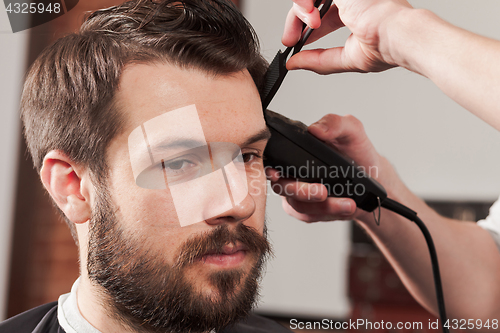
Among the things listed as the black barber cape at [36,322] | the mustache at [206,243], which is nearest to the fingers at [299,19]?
the mustache at [206,243]

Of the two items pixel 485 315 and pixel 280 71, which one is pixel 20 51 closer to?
pixel 280 71

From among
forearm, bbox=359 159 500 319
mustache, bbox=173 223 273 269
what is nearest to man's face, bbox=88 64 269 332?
mustache, bbox=173 223 273 269

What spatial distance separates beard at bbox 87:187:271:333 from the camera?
0.67 m

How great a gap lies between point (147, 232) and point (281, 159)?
297 mm

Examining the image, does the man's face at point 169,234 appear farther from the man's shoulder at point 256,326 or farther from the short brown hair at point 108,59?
the man's shoulder at point 256,326

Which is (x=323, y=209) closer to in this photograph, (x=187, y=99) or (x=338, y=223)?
(x=187, y=99)

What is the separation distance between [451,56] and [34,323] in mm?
902

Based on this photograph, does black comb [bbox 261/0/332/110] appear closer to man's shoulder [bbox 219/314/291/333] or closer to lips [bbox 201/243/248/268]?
lips [bbox 201/243/248/268]

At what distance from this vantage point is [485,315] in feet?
3.17

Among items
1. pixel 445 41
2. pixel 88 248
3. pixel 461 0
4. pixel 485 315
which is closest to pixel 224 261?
pixel 88 248

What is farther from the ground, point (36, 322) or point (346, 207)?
point (346, 207)

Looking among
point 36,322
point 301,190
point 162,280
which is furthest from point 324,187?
point 36,322

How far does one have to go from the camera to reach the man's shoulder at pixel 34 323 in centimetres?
80

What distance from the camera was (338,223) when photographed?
1957mm
